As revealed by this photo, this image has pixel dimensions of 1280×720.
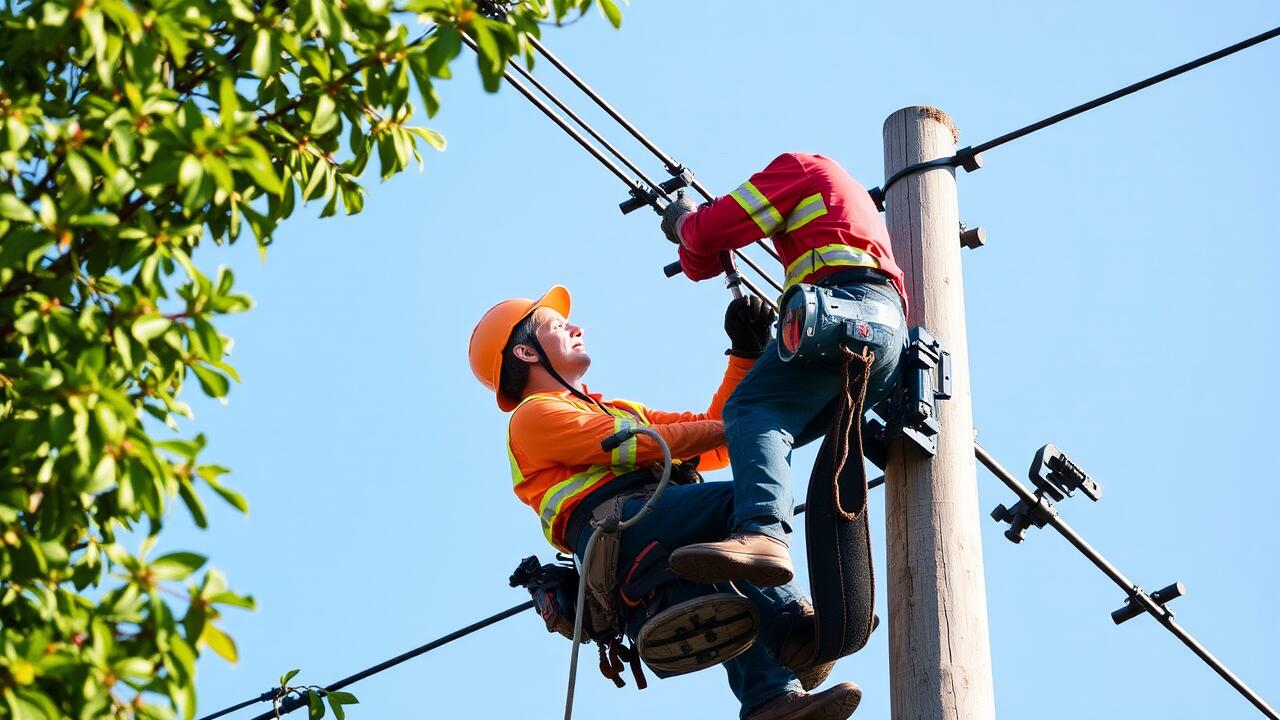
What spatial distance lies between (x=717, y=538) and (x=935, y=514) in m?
0.66

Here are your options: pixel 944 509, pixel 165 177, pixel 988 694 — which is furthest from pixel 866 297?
pixel 165 177

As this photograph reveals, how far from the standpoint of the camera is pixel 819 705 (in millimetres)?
5344

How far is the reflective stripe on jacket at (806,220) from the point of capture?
5.65 meters

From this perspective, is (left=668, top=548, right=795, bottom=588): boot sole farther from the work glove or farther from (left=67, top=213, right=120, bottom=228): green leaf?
(left=67, top=213, right=120, bottom=228): green leaf

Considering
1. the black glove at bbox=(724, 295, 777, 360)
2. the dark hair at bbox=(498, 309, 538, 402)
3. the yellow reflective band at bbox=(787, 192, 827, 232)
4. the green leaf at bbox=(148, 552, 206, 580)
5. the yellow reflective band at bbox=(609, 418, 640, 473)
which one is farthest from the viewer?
the dark hair at bbox=(498, 309, 538, 402)

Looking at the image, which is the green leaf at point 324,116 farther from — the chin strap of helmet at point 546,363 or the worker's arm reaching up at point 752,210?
the chin strap of helmet at point 546,363

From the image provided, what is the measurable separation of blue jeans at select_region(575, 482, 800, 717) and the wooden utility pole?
415 millimetres

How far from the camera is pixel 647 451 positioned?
591cm

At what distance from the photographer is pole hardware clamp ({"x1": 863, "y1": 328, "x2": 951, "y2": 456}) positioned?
5516 millimetres

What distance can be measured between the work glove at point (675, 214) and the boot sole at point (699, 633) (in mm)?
1506

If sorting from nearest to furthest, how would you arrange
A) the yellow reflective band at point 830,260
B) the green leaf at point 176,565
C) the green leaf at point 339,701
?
the green leaf at point 176,565, the green leaf at point 339,701, the yellow reflective band at point 830,260

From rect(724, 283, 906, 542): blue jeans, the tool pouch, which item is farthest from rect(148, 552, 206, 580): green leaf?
the tool pouch

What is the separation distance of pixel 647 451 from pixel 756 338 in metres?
0.68

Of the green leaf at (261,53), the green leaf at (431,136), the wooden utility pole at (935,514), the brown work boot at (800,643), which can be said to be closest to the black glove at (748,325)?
the wooden utility pole at (935,514)
